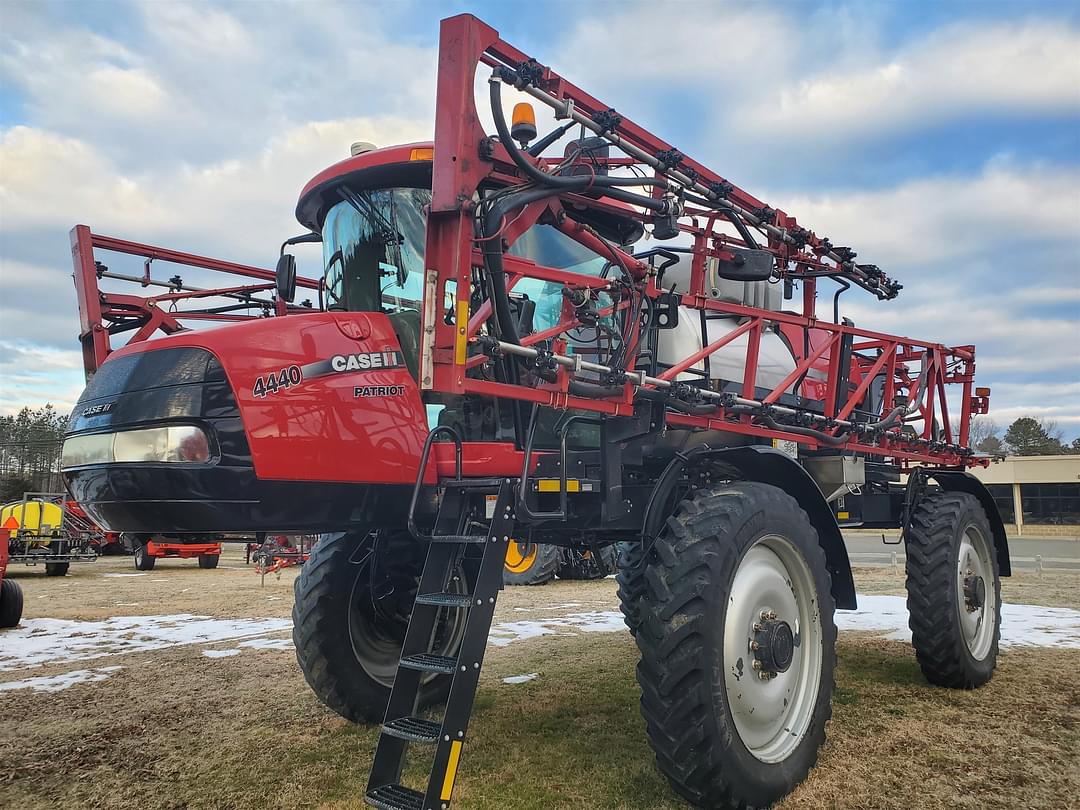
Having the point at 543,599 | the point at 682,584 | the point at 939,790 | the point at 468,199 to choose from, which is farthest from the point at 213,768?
the point at 543,599

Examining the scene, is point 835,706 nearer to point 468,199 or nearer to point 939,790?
point 939,790

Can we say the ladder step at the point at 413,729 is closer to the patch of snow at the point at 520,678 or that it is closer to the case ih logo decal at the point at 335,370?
the case ih logo decal at the point at 335,370

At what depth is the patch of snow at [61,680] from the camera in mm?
6355

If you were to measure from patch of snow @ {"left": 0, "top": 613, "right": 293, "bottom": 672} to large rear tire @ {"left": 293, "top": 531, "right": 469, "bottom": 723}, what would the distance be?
4.05 m

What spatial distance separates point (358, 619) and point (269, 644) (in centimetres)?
361

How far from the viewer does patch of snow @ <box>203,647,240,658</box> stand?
25.1 ft

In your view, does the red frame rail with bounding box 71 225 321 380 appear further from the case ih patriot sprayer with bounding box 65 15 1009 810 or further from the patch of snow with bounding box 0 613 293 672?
the patch of snow with bounding box 0 613 293 672

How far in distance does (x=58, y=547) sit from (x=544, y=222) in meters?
19.2

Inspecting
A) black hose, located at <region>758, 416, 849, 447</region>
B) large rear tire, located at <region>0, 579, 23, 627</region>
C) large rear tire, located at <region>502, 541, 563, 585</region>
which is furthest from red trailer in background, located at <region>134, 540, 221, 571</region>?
black hose, located at <region>758, 416, 849, 447</region>

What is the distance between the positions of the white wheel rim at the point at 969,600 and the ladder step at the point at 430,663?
432cm

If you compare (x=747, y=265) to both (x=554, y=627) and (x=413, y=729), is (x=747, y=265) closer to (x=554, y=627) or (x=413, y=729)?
(x=413, y=729)

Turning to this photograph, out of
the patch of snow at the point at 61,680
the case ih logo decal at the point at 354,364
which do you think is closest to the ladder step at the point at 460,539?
the case ih logo decal at the point at 354,364

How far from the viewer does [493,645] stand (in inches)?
310

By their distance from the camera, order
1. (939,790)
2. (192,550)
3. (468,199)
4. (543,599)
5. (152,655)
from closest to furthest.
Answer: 1. (468,199)
2. (939,790)
3. (152,655)
4. (543,599)
5. (192,550)
